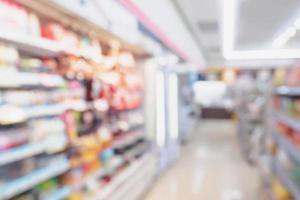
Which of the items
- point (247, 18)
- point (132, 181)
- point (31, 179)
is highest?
point (247, 18)

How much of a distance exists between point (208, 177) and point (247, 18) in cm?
339

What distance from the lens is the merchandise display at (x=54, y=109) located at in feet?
6.21

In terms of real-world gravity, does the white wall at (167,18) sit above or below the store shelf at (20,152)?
above

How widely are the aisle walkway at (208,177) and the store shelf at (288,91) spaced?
1550 millimetres

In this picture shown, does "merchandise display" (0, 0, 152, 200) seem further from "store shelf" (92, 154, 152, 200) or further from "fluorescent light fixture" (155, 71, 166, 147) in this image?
"fluorescent light fixture" (155, 71, 166, 147)

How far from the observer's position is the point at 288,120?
10.0ft

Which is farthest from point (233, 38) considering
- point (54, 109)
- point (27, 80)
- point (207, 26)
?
point (27, 80)

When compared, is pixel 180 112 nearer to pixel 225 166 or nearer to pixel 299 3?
pixel 225 166

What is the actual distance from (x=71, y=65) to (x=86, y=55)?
27cm

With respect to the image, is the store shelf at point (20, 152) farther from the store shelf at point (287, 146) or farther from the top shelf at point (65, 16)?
the store shelf at point (287, 146)

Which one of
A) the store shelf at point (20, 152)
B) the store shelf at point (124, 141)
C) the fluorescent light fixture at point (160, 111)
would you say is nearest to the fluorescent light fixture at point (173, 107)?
the fluorescent light fixture at point (160, 111)

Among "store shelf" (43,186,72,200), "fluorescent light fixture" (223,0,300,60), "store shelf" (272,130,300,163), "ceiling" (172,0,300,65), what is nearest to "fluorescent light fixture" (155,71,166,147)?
"ceiling" (172,0,300,65)

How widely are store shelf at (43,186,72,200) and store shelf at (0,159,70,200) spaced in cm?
13

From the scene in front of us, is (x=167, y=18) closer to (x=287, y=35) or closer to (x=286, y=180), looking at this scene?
(x=287, y=35)
